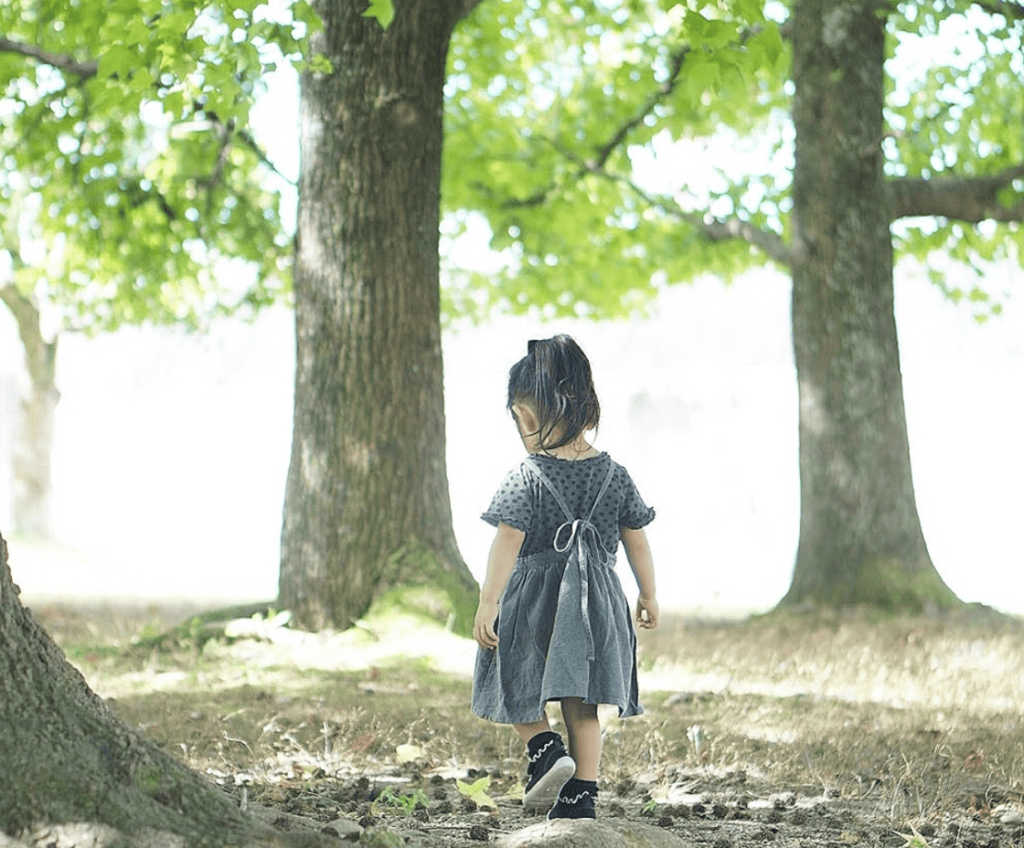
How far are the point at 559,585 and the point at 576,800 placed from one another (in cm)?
66

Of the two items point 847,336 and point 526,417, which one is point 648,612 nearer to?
point 526,417

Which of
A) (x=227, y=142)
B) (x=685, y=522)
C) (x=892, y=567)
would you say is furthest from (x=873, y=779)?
(x=685, y=522)

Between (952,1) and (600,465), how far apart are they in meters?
4.12

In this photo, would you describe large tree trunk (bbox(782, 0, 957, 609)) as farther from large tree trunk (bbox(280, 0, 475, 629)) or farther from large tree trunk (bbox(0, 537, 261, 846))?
large tree trunk (bbox(0, 537, 261, 846))

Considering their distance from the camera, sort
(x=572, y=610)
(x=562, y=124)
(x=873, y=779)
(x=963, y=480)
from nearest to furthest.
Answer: (x=572, y=610), (x=873, y=779), (x=562, y=124), (x=963, y=480)

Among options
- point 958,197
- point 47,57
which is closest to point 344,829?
point 47,57

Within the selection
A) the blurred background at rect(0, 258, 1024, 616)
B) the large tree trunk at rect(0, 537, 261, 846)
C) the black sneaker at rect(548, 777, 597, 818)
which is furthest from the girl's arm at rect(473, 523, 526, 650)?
the blurred background at rect(0, 258, 1024, 616)

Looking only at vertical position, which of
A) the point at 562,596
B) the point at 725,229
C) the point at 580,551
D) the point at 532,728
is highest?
the point at 725,229

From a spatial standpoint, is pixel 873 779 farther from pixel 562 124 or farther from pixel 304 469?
pixel 562 124

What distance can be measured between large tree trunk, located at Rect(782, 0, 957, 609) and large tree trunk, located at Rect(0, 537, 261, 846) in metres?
7.60

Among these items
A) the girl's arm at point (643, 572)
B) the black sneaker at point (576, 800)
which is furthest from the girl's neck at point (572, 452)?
the black sneaker at point (576, 800)

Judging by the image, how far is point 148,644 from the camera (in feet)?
23.8

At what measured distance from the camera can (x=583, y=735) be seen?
384 cm

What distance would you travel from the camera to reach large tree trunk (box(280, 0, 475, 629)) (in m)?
7.11
